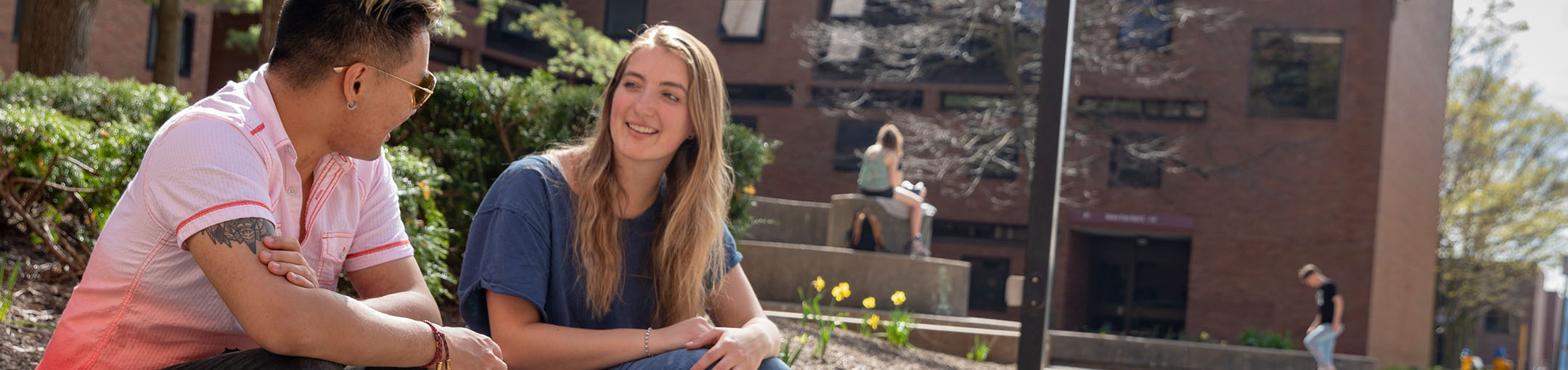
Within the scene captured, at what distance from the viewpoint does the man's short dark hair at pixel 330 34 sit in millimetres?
2041


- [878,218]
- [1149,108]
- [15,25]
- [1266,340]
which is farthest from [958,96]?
[15,25]

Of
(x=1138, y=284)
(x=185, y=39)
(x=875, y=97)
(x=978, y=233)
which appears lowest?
(x=1138, y=284)

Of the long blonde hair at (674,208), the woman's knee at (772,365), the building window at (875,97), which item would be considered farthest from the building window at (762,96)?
the woman's knee at (772,365)

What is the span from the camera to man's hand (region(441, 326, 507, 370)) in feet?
7.30

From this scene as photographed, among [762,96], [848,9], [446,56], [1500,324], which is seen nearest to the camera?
[848,9]

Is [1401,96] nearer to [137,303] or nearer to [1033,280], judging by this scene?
[1033,280]

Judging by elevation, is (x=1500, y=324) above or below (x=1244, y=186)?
below

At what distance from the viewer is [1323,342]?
45.9 feet

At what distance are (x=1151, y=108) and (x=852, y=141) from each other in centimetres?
711

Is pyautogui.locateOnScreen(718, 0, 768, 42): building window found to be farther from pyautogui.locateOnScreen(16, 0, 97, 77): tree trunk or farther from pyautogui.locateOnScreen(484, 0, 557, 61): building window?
pyautogui.locateOnScreen(16, 0, 97, 77): tree trunk

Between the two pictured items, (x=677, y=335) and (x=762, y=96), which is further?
(x=762, y=96)

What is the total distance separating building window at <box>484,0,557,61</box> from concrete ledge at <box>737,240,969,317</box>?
18919 mm

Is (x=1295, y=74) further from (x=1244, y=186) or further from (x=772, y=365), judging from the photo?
(x=772, y=365)

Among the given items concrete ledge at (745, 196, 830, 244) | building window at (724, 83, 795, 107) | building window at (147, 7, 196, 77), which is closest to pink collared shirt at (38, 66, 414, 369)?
concrete ledge at (745, 196, 830, 244)
